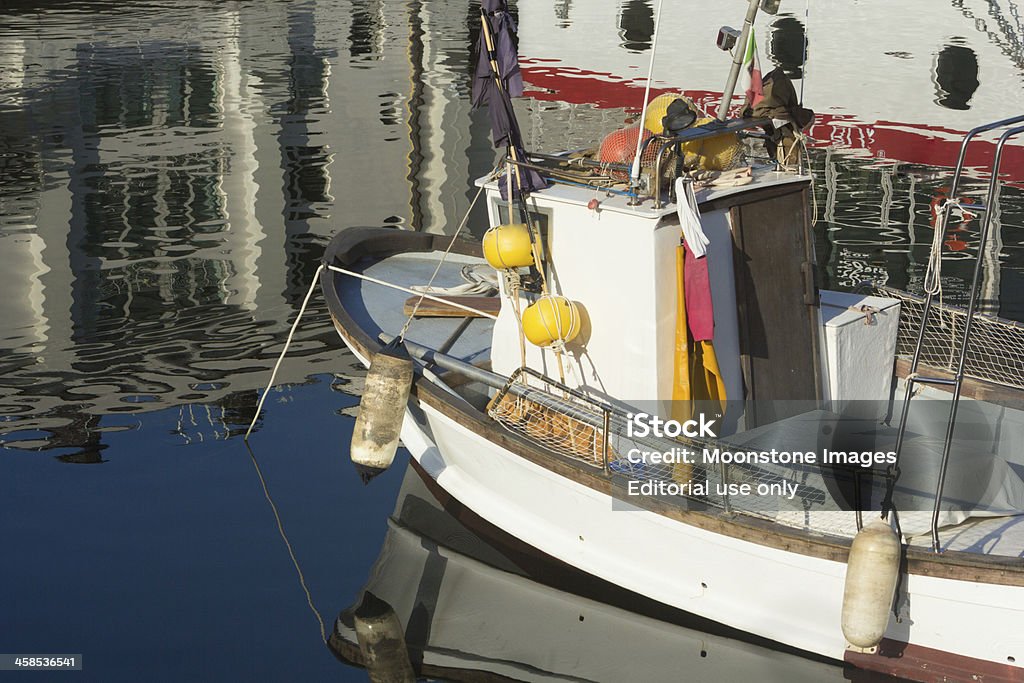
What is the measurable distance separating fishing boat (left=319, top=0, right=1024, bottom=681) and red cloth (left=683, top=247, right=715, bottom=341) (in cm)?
2

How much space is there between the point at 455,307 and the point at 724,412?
4.12 metres

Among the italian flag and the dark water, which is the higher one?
the italian flag

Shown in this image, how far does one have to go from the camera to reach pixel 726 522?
9.23 m

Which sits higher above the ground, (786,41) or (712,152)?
(786,41)

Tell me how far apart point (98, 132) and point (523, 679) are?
2451 centimetres

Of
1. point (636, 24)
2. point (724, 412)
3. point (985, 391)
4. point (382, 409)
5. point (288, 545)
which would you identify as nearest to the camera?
point (724, 412)

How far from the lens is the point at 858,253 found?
2011 cm

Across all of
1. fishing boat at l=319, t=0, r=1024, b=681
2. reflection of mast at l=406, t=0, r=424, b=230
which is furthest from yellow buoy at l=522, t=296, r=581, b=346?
reflection of mast at l=406, t=0, r=424, b=230

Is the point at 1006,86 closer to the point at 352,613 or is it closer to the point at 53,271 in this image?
the point at 53,271

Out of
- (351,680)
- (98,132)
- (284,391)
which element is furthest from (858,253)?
(98,132)

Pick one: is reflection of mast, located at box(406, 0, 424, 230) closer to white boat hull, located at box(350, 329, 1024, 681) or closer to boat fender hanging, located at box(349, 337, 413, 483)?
boat fender hanging, located at box(349, 337, 413, 483)

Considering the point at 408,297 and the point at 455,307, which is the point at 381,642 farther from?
the point at 408,297

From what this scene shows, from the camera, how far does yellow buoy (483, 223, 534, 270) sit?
1084 cm

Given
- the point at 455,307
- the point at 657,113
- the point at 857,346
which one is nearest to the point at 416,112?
the point at 455,307
